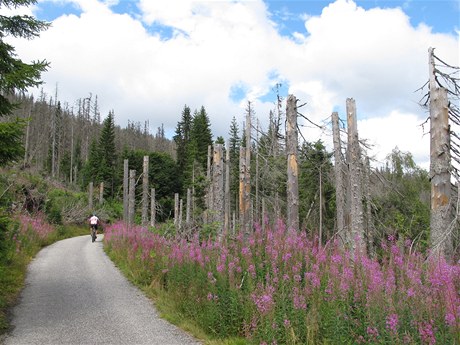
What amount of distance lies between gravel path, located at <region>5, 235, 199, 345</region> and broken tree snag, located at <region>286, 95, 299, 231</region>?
4546 mm

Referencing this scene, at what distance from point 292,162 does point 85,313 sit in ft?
21.0

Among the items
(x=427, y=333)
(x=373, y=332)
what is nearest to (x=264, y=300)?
(x=373, y=332)

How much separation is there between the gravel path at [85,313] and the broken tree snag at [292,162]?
14.9 feet

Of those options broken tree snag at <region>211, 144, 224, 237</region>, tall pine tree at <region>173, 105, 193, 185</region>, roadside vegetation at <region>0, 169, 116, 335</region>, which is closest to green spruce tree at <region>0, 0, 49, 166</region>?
roadside vegetation at <region>0, 169, 116, 335</region>

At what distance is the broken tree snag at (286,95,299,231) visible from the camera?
1054 centimetres

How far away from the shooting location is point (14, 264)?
11.5m

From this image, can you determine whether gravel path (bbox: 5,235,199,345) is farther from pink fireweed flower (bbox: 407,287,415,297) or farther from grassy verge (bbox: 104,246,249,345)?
pink fireweed flower (bbox: 407,287,415,297)

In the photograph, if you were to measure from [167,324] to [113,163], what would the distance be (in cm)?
5599

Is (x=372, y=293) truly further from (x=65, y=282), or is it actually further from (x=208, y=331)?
(x=65, y=282)

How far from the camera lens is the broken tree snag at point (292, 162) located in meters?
10.5

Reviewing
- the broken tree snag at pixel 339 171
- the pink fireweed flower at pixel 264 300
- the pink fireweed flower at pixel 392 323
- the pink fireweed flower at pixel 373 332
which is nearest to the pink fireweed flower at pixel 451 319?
the pink fireweed flower at pixel 392 323

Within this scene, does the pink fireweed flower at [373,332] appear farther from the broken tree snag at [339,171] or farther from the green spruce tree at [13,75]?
the broken tree snag at [339,171]

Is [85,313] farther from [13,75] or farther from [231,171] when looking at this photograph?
[231,171]

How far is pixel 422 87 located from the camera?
25.3 feet
